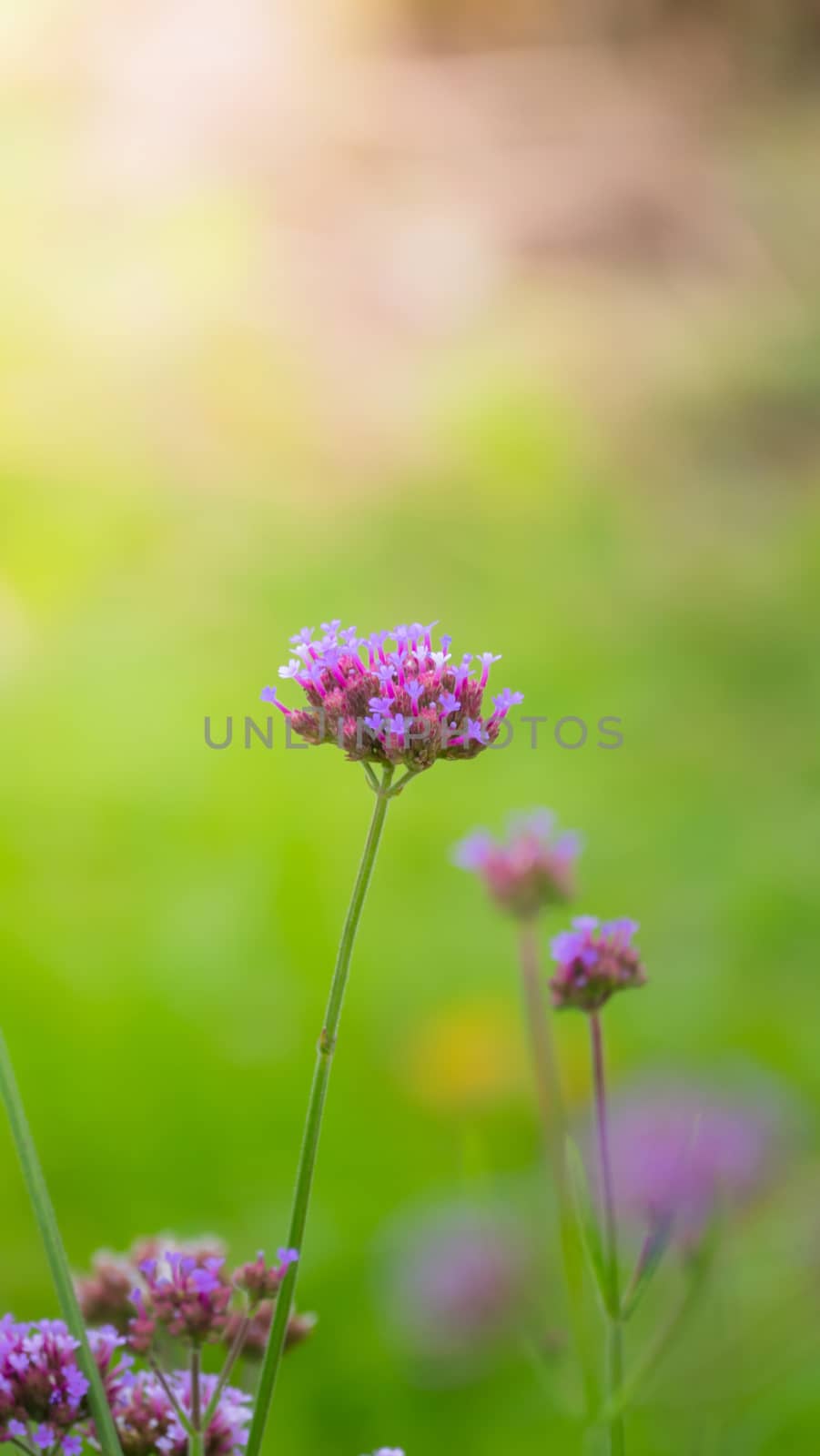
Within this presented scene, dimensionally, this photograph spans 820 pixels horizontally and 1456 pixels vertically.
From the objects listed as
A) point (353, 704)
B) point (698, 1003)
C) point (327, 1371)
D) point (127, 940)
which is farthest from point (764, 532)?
point (353, 704)

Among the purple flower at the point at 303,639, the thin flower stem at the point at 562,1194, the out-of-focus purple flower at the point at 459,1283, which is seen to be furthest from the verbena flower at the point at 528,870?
Result: the purple flower at the point at 303,639

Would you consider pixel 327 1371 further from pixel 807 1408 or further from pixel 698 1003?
pixel 698 1003

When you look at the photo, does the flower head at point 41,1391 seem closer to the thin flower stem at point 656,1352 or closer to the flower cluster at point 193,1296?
the flower cluster at point 193,1296

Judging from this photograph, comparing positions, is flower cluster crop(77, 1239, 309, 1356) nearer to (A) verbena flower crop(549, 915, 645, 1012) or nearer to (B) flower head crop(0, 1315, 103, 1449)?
(B) flower head crop(0, 1315, 103, 1449)

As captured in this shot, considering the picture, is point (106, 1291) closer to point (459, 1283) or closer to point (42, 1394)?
point (42, 1394)

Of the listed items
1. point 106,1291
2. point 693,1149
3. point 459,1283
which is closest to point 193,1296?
point 106,1291
